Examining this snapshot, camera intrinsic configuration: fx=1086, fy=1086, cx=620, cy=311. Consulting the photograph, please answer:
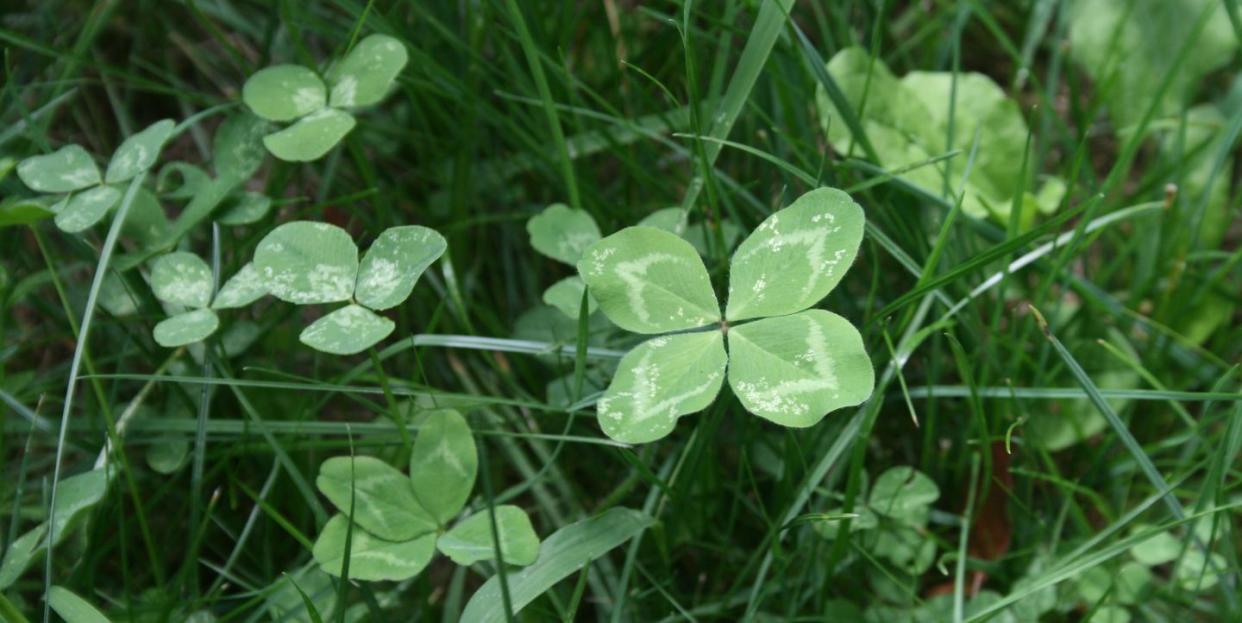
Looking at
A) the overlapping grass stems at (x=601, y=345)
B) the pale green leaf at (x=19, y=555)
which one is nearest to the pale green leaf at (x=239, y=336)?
the overlapping grass stems at (x=601, y=345)

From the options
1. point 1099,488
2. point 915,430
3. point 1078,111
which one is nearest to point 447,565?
point 915,430

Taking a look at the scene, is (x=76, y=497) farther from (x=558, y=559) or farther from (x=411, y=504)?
(x=558, y=559)

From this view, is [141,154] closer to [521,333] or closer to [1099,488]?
[521,333]

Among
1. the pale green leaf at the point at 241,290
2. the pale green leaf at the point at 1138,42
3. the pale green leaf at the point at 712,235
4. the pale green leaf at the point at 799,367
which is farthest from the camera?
the pale green leaf at the point at 1138,42

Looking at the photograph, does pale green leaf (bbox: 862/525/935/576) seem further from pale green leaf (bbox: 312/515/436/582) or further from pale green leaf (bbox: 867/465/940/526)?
pale green leaf (bbox: 312/515/436/582)

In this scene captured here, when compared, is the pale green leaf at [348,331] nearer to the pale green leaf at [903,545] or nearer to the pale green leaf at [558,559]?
the pale green leaf at [558,559]

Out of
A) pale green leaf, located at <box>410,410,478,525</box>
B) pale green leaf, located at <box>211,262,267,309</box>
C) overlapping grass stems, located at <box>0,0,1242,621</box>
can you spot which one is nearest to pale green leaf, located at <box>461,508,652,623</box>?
overlapping grass stems, located at <box>0,0,1242,621</box>

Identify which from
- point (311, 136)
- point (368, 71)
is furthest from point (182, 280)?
point (368, 71)
